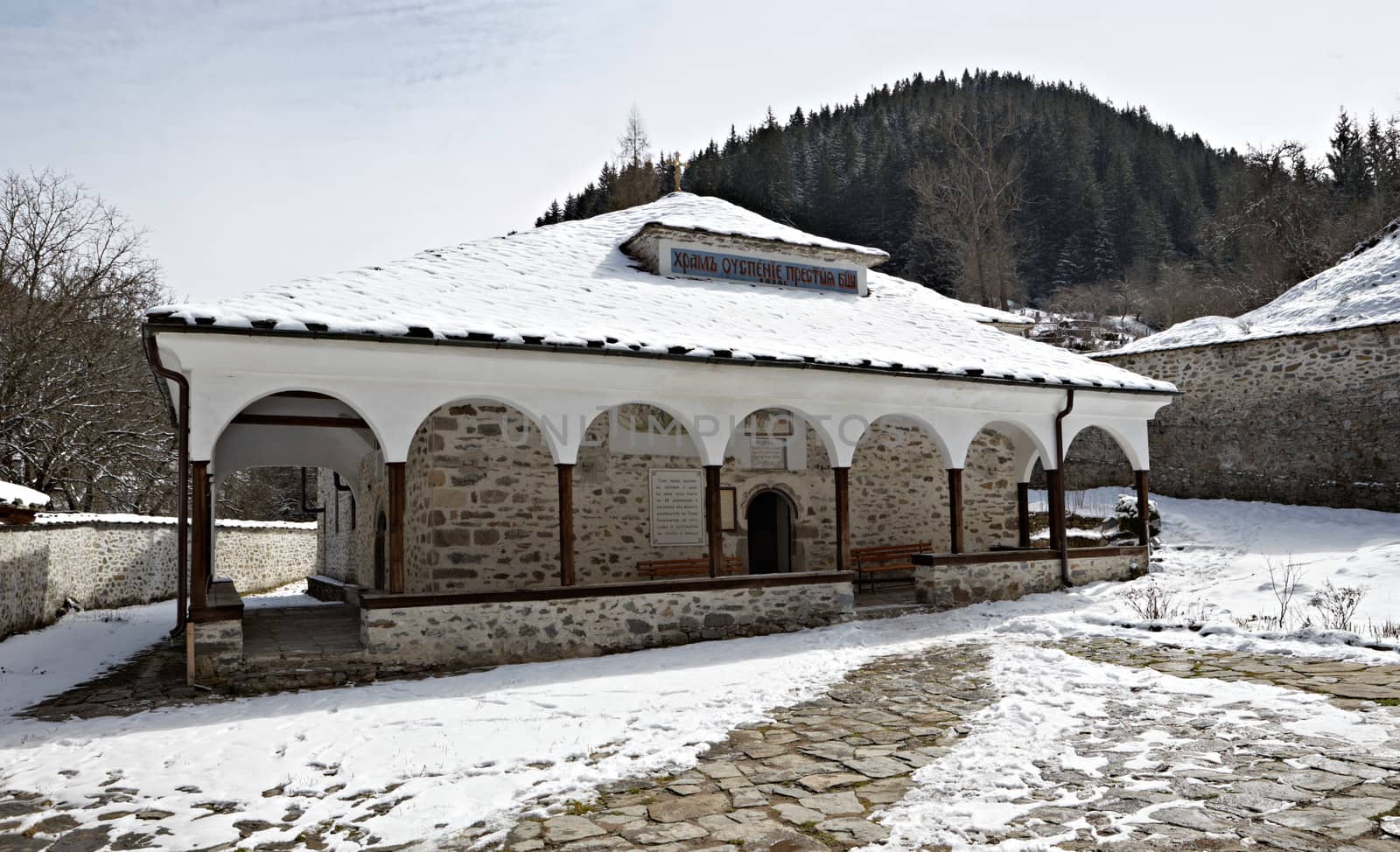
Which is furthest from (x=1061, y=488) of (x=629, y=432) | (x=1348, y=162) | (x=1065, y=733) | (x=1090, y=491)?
(x=1348, y=162)

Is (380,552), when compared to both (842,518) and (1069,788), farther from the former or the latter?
(1069,788)

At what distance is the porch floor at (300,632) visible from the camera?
812 centimetres

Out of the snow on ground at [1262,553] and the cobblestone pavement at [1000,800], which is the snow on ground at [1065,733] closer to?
the cobblestone pavement at [1000,800]

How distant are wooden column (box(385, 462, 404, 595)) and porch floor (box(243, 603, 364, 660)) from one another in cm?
66

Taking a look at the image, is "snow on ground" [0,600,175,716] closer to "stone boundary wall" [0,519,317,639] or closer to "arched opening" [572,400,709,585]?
"stone boundary wall" [0,519,317,639]

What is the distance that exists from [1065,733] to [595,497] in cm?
705

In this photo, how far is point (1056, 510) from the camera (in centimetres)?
1207

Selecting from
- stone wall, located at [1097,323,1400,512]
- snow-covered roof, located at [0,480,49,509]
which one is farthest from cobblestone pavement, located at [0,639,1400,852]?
stone wall, located at [1097,323,1400,512]

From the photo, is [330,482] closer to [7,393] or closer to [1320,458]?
[7,393]

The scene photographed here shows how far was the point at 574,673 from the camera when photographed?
313 inches

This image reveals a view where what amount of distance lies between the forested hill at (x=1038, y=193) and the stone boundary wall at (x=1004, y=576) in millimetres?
21242

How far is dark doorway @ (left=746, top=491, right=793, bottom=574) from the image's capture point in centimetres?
1345

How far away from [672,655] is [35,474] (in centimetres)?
1719

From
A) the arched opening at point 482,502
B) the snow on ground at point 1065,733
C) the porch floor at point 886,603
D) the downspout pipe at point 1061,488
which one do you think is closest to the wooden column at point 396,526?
the arched opening at point 482,502
